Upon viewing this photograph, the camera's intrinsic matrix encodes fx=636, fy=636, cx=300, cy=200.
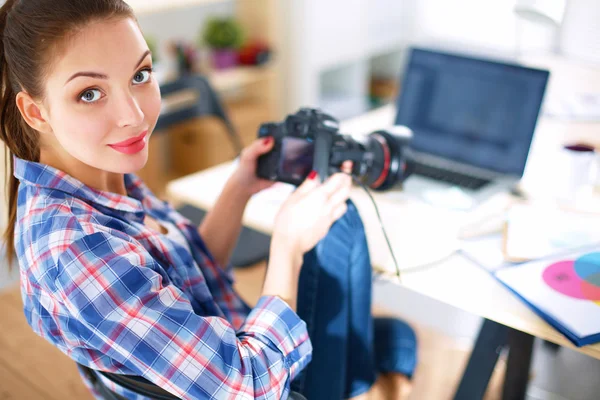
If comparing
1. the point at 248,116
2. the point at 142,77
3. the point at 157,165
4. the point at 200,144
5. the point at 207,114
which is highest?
the point at 142,77

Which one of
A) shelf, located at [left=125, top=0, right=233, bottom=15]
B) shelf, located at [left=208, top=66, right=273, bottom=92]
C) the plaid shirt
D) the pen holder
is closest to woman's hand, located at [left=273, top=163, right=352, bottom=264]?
the plaid shirt

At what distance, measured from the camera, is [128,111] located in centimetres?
88

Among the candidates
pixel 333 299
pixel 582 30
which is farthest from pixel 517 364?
pixel 582 30

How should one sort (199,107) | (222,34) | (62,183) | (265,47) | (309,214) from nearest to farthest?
Answer: (62,183), (309,214), (199,107), (222,34), (265,47)

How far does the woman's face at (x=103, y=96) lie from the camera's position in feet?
2.77

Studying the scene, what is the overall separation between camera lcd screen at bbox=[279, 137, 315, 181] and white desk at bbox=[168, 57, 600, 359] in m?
0.17

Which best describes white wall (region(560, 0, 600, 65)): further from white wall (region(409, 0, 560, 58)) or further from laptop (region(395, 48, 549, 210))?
white wall (region(409, 0, 560, 58))

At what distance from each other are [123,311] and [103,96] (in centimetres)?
29

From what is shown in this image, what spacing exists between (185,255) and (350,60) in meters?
2.60

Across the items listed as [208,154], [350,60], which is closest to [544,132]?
[208,154]

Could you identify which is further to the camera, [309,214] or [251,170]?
[251,170]

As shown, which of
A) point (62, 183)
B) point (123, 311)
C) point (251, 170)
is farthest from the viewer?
point (251, 170)

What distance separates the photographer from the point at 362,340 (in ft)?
3.77

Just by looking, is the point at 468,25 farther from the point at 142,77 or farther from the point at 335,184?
the point at 142,77
